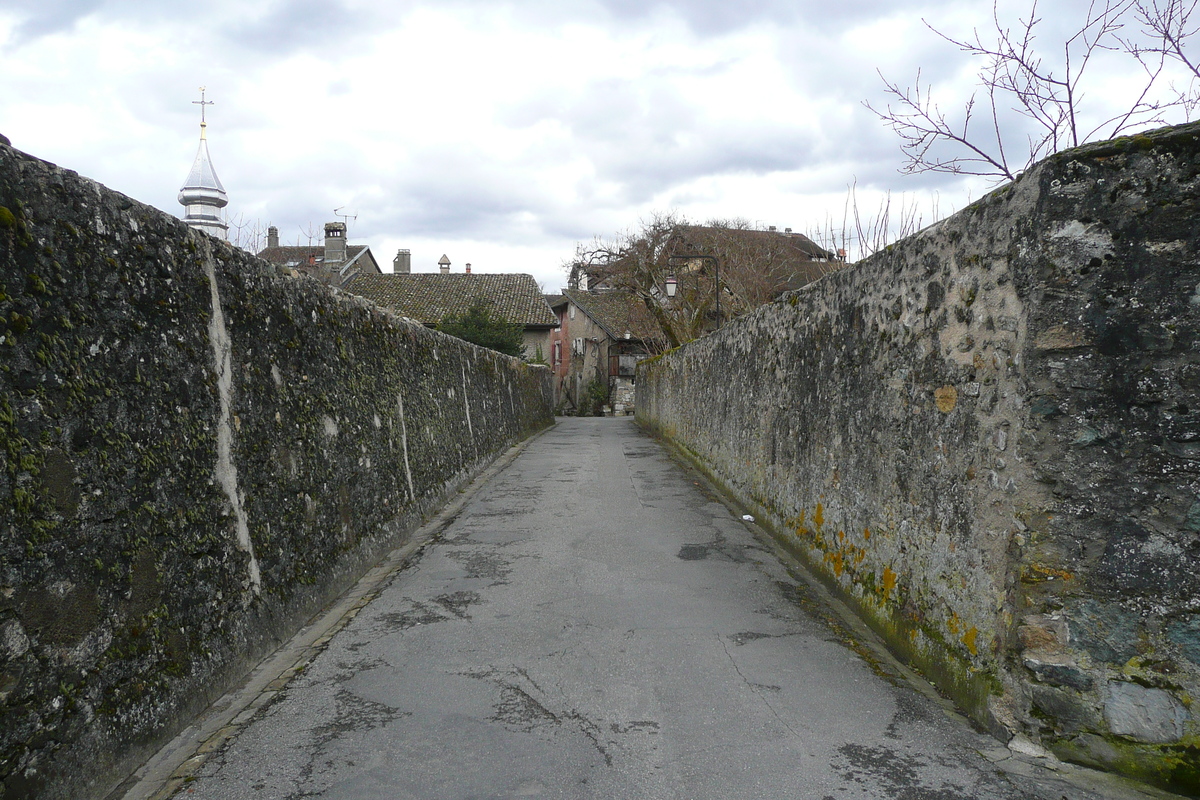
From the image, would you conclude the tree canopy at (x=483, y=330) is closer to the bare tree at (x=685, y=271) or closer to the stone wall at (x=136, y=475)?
the bare tree at (x=685, y=271)

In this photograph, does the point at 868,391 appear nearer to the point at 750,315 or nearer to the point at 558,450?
the point at 750,315

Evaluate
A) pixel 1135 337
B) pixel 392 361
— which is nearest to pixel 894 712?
pixel 1135 337

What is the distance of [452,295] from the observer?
43.2m

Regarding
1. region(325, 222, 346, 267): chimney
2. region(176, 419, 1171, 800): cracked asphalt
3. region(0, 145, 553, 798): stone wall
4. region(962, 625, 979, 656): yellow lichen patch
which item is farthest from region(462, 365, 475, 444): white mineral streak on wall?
region(325, 222, 346, 267): chimney

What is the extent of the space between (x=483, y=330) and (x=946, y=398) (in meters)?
31.9

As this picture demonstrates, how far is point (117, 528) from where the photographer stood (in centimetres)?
304

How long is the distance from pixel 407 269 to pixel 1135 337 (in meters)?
52.5

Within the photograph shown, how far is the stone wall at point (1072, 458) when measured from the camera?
294 centimetres

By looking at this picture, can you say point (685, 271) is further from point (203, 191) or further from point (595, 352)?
point (203, 191)

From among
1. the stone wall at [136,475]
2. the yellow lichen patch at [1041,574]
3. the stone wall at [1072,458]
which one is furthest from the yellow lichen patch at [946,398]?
the stone wall at [136,475]

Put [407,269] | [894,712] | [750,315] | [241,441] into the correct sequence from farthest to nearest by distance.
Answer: [407,269] → [750,315] → [241,441] → [894,712]

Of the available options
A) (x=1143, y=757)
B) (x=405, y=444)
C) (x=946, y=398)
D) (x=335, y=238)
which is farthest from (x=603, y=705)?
(x=335, y=238)

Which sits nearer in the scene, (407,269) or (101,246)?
(101,246)

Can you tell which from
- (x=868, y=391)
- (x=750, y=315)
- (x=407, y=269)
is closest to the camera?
(x=868, y=391)
